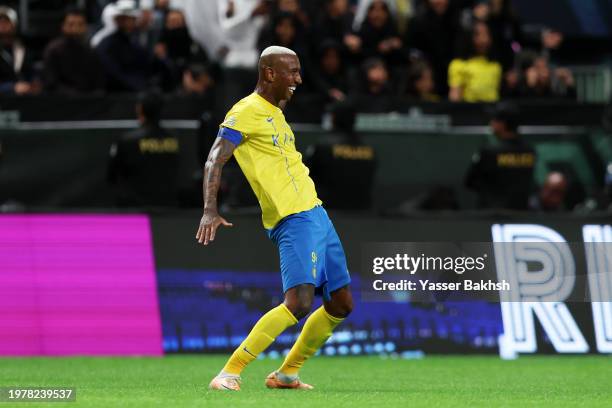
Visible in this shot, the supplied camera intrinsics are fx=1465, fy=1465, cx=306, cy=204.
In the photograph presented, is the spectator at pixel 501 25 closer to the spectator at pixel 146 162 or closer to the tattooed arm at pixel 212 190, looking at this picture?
the spectator at pixel 146 162

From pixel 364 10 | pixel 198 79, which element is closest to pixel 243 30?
pixel 198 79

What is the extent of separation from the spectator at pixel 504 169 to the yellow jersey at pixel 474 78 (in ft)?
7.00

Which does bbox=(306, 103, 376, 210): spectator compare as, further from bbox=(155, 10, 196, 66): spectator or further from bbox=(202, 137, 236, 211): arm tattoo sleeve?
bbox=(202, 137, 236, 211): arm tattoo sleeve

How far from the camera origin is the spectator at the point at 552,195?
16.6 m

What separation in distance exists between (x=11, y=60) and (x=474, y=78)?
566 centimetres

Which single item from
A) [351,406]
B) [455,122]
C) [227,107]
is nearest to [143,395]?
[351,406]

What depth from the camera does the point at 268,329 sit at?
948cm

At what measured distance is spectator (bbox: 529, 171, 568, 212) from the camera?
16.6 m

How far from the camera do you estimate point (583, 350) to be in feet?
46.2

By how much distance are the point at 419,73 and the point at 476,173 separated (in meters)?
2.24

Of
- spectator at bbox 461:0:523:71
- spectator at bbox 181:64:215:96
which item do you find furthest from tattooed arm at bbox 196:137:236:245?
spectator at bbox 461:0:523:71

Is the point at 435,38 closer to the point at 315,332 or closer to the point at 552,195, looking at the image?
the point at 552,195

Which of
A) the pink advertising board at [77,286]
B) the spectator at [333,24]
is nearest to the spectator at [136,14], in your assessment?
the spectator at [333,24]

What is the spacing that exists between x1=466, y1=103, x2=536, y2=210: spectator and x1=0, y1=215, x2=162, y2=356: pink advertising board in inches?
154
